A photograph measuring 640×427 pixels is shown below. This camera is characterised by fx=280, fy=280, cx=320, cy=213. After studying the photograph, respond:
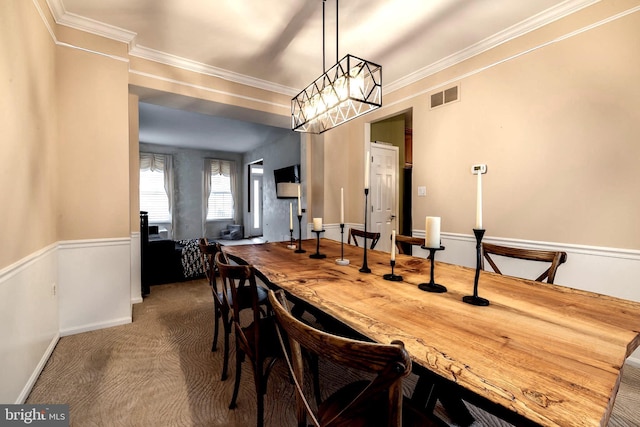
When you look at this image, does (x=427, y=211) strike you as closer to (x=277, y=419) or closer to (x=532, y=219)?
(x=532, y=219)

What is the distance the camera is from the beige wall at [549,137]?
1.99 metres

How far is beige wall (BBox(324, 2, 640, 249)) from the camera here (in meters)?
1.99

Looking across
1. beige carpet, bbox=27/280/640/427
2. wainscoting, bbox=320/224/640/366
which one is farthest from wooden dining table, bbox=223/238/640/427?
wainscoting, bbox=320/224/640/366

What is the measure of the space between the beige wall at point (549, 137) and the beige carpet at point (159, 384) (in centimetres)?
119

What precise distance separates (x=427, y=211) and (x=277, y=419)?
2.62m

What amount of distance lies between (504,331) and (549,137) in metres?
2.22

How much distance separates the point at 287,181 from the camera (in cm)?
603

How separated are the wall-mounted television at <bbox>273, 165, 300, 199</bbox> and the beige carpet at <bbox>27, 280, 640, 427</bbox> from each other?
8.45ft

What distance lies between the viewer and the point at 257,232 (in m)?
8.84

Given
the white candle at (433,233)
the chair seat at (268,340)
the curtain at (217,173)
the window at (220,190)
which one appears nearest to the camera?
the white candle at (433,233)

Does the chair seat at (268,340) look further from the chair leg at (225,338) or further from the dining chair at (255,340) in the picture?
the chair leg at (225,338)

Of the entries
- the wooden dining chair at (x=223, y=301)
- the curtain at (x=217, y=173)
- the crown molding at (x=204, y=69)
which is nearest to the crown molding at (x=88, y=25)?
the crown molding at (x=204, y=69)

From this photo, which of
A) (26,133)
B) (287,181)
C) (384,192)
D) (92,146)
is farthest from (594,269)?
(287,181)

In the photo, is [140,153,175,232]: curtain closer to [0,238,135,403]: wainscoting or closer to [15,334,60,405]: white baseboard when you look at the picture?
[0,238,135,403]: wainscoting
